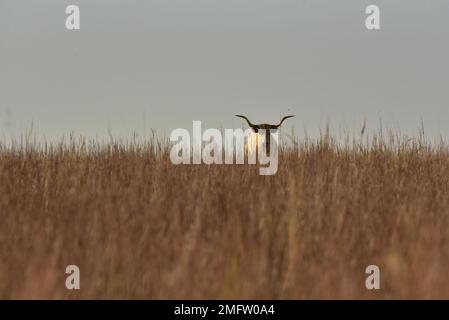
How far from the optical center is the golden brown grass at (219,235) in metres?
3.40

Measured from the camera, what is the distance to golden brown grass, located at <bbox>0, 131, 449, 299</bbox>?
340cm

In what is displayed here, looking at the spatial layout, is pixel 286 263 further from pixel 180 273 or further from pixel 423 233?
pixel 423 233

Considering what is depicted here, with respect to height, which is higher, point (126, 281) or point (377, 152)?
point (377, 152)

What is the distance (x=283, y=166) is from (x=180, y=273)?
11.0 feet

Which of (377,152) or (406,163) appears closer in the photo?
(406,163)

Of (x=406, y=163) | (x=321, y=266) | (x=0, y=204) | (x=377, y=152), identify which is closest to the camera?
(x=321, y=266)

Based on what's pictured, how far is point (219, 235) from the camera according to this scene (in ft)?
13.3

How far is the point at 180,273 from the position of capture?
10.9 ft

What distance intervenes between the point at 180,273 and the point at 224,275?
0.28 meters

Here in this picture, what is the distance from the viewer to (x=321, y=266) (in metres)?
3.64
